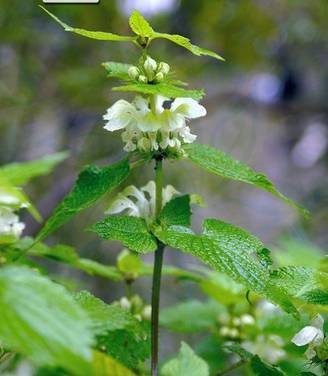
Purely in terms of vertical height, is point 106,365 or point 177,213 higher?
point 177,213

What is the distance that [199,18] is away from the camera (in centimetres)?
212

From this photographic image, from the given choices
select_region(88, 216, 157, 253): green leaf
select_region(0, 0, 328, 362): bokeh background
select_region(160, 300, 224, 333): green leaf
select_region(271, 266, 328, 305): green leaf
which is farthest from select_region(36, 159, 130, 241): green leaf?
select_region(0, 0, 328, 362): bokeh background

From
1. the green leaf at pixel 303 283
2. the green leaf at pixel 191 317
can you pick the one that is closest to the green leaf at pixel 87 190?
the green leaf at pixel 303 283

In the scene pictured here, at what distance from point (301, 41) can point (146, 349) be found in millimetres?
2477

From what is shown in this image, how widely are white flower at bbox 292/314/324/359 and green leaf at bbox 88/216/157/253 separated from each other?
0.43ft

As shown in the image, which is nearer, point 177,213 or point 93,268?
point 177,213

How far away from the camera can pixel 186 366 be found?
0.53m

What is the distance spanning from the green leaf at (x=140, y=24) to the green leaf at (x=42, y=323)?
0.23 metres

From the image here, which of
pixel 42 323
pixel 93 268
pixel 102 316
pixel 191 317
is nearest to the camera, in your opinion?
pixel 42 323

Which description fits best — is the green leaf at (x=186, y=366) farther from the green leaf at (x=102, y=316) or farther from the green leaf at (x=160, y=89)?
the green leaf at (x=160, y=89)

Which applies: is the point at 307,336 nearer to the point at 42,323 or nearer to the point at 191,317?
the point at 42,323

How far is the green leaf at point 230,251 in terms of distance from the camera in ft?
1.31

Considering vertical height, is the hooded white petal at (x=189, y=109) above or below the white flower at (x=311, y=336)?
above

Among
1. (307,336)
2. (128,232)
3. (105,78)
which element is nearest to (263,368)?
(307,336)
